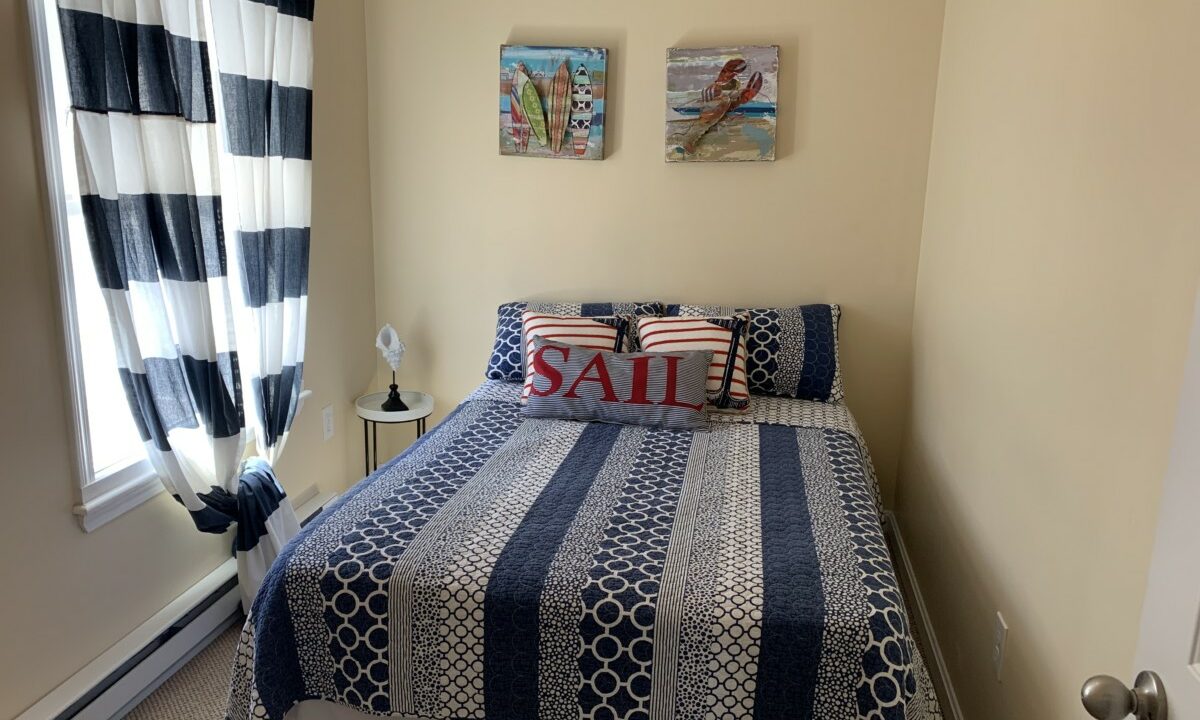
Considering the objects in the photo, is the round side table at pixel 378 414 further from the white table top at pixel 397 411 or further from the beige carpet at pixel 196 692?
the beige carpet at pixel 196 692

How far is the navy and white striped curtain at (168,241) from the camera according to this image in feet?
6.41

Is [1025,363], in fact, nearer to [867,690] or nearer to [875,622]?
[875,622]

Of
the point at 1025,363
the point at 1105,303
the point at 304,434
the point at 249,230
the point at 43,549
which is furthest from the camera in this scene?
the point at 304,434

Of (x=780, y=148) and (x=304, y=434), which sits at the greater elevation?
(x=780, y=148)

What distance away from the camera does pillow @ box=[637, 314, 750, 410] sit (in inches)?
111

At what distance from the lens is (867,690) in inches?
61.7

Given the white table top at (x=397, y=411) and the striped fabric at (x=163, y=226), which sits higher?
the striped fabric at (x=163, y=226)

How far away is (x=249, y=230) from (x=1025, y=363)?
85.3 inches

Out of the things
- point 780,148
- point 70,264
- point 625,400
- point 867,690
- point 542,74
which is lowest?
point 867,690

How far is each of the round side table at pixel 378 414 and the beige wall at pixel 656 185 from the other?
0.90 feet

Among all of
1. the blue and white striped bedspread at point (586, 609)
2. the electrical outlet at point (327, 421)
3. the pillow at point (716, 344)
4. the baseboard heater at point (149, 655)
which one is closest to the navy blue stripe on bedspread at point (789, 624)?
the blue and white striped bedspread at point (586, 609)

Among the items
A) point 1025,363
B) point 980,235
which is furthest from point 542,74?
point 1025,363

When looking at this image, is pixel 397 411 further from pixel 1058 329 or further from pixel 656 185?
pixel 1058 329

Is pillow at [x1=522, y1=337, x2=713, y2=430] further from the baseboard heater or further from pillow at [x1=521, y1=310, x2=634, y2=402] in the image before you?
the baseboard heater
